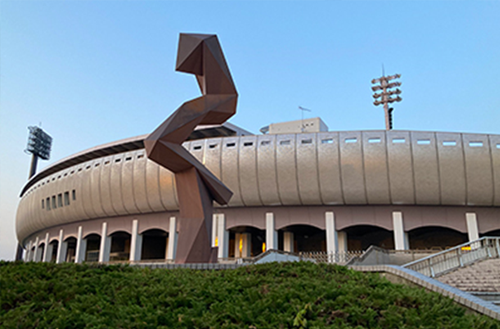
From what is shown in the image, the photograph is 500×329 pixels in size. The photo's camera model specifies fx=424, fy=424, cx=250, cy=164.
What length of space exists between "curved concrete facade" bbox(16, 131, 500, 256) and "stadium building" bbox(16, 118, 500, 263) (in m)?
0.08

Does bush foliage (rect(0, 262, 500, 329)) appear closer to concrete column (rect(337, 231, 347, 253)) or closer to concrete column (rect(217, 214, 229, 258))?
concrete column (rect(337, 231, 347, 253))

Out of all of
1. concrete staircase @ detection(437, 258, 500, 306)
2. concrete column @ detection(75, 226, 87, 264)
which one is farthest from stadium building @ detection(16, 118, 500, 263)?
concrete staircase @ detection(437, 258, 500, 306)

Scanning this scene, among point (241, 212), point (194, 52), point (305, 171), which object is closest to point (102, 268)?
A: point (194, 52)

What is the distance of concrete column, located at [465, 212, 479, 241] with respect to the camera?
113ft

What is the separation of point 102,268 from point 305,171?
27.0 metres

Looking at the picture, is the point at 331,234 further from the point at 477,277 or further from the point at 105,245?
the point at 105,245

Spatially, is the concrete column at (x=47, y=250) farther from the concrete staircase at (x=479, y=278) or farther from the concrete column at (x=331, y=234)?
the concrete staircase at (x=479, y=278)

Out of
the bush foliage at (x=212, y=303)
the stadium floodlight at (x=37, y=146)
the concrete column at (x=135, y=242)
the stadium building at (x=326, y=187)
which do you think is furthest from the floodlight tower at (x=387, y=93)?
the stadium floodlight at (x=37, y=146)

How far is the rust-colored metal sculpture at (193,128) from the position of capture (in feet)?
58.0

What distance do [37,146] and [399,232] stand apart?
2725 inches

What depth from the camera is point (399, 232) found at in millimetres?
35281

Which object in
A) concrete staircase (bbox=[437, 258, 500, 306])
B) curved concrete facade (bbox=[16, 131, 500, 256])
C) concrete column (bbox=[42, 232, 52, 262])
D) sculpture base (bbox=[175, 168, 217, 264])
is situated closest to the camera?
concrete staircase (bbox=[437, 258, 500, 306])

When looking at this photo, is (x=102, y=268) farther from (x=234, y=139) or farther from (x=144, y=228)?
(x=144, y=228)

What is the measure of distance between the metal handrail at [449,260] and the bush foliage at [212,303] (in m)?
9.31
